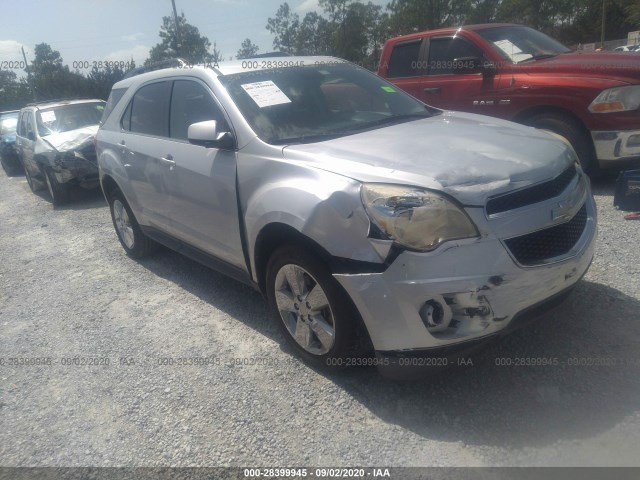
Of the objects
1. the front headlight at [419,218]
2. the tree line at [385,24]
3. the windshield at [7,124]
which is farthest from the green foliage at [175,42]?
the front headlight at [419,218]

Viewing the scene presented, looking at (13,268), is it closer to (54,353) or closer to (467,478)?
(54,353)

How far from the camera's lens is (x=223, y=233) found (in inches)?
136

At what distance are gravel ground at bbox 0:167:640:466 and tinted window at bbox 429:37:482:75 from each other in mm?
3199

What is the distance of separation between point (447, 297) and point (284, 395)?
1.13 meters

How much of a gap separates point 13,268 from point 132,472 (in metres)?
4.34

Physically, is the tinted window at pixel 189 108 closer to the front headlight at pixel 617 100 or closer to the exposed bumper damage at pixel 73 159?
the front headlight at pixel 617 100

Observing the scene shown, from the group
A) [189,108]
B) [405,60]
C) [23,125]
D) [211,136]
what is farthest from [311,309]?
[23,125]

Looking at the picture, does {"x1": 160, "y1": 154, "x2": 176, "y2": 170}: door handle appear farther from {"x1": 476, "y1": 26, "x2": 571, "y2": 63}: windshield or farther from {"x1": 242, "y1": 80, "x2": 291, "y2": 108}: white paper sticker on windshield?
{"x1": 476, "y1": 26, "x2": 571, "y2": 63}: windshield

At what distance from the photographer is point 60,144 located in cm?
880

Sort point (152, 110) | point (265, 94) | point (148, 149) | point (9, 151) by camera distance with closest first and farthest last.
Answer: point (265, 94) < point (148, 149) < point (152, 110) < point (9, 151)

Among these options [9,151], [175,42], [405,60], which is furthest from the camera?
[175,42]

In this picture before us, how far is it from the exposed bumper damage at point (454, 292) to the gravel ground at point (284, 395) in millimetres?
395

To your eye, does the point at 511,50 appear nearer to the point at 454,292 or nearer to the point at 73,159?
the point at 454,292

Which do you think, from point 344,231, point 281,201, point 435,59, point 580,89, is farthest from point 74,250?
point 580,89
